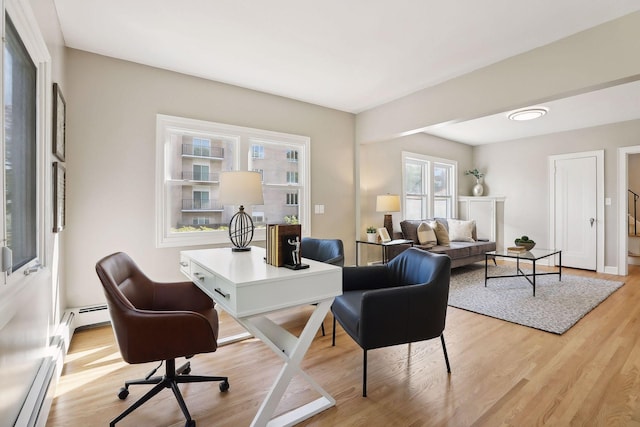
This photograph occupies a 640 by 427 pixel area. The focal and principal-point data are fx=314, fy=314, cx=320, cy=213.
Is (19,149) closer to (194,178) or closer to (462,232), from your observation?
(194,178)

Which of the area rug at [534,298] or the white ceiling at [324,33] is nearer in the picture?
the white ceiling at [324,33]

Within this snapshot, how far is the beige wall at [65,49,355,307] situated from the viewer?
2770 millimetres

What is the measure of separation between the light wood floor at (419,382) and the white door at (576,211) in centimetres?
319

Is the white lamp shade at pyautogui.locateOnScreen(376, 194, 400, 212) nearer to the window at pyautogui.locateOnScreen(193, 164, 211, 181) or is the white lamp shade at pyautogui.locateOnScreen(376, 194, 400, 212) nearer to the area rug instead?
the area rug

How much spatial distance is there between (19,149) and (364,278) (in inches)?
88.7

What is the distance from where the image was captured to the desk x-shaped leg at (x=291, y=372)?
155 centimetres

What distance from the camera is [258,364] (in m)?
2.26

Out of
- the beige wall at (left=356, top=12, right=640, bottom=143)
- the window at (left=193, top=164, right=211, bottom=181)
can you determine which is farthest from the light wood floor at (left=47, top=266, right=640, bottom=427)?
the beige wall at (left=356, top=12, right=640, bottom=143)

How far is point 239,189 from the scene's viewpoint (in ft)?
7.41

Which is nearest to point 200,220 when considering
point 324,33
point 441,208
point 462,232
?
point 324,33

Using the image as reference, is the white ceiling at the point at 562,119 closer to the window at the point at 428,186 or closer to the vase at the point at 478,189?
the window at the point at 428,186

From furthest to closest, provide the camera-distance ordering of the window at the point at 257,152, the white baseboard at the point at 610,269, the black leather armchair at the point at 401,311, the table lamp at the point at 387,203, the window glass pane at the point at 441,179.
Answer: the window glass pane at the point at 441,179 < the white baseboard at the point at 610,269 < the table lamp at the point at 387,203 < the window at the point at 257,152 < the black leather armchair at the point at 401,311

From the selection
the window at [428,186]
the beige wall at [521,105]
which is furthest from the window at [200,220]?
the window at [428,186]

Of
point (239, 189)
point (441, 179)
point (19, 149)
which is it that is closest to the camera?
point (19, 149)
